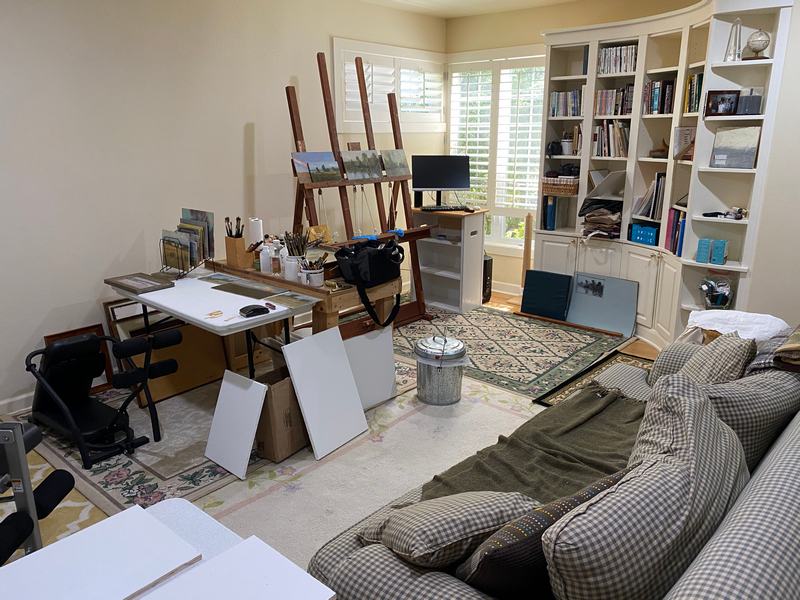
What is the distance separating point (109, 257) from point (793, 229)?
4371 millimetres

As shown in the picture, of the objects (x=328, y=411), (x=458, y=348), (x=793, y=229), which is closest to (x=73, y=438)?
(x=328, y=411)

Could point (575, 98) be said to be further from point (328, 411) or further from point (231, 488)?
point (231, 488)

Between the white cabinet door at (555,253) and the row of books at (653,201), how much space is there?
0.61 metres

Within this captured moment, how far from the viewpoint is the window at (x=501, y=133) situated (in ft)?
18.9

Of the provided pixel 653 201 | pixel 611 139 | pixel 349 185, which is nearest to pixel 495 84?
pixel 611 139

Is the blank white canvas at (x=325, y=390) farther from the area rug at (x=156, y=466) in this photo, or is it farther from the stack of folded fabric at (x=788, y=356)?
the stack of folded fabric at (x=788, y=356)

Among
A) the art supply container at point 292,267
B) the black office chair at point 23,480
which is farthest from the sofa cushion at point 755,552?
the art supply container at point 292,267

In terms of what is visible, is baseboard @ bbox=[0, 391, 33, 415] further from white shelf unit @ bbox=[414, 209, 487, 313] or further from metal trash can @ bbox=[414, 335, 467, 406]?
white shelf unit @ bbox=[414, 209, 487, 313]

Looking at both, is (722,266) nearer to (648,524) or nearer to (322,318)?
(322,318)

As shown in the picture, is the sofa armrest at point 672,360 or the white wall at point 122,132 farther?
the white wall at point 122,132

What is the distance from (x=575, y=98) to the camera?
512cm

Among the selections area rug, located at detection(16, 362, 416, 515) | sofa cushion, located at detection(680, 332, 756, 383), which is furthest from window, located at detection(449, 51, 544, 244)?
area rug, located at detection(16, 362, 416, 515)

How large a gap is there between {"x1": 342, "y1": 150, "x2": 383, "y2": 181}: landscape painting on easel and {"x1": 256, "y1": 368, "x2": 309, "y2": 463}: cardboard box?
2.08 metres

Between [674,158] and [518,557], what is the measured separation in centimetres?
393
